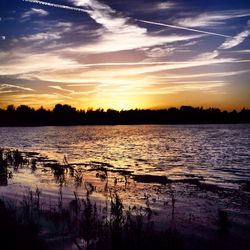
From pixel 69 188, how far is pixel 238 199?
8657 millimetres

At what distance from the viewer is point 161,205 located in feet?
49.3

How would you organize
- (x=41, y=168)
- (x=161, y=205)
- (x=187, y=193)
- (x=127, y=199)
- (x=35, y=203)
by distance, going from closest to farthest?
(x=35, y=203)
(x=161, y=205)
(x=127, y=199)
(x=187, y=193)
(x=41, y=168)

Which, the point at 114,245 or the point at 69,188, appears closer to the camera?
the point at 114,245

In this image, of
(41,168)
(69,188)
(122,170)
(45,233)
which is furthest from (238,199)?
(41,168)

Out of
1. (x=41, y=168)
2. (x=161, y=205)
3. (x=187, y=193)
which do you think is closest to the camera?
(x=161, y=205)

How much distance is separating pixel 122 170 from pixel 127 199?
11.3m

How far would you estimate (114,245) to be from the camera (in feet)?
29.3

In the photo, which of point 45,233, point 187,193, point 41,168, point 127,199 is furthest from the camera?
point 41,168

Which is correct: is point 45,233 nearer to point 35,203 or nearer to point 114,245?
point 114,245

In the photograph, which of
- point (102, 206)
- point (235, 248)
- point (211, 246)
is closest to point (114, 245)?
point (211, 246)

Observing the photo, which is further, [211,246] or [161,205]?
[161,205]

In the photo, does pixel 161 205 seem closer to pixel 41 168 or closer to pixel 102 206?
pixel 102 206

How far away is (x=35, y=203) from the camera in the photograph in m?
13.6

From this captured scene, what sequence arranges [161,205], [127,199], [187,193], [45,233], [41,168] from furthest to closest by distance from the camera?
1. [41,168]
2. [187,193]
3. [127,199]
4. [161,205]
5. [45,233]
